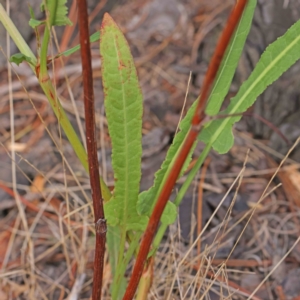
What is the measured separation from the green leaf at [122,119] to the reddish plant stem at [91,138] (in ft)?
0.33

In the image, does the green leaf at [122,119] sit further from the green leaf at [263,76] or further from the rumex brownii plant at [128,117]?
the green leaf at [263,76]

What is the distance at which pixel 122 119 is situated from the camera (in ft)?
2.16

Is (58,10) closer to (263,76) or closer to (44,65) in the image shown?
(44,65)

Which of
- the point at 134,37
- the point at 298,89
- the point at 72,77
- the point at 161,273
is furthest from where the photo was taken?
the point at 134,37

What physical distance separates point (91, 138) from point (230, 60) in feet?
0.95

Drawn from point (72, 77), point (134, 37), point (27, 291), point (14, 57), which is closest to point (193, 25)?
point (134, 37)

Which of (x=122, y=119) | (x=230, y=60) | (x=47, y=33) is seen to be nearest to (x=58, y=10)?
(x=47, y=33)

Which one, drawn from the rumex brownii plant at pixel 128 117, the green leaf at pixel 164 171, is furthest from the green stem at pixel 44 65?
the green leaf at pixel 164 171

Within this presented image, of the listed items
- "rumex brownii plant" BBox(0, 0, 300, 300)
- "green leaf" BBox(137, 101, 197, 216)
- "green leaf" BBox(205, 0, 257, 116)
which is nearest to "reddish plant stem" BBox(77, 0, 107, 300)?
"rumex brownii plant" BBox(0, 0, 300, 300)

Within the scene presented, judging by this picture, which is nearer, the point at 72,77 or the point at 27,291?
the point at 27,291

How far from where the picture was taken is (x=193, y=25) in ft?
5.38

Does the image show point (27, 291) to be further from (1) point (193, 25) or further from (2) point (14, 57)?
(1) point (193, 25)

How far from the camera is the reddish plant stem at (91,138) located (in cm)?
46

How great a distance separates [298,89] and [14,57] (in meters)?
0.97
